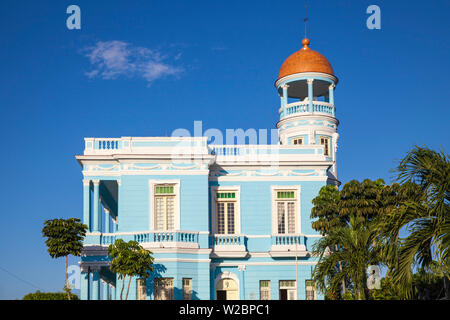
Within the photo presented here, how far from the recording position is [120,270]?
947 inches

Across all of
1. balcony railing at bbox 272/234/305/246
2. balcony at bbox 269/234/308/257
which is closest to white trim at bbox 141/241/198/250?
balcony at bbox 269/234/308/257

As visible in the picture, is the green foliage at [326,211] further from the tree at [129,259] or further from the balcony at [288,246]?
the tree at [129,259]

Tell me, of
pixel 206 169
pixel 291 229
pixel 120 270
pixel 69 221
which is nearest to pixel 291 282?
pixel 291 229

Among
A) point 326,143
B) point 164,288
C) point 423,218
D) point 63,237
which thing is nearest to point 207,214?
point 164,288

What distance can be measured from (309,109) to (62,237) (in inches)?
620

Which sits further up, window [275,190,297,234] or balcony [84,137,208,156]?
balcony [84,137,208,156]

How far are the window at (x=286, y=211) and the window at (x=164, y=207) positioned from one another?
510cm

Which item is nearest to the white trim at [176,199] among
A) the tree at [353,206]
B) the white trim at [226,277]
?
the white trim at [226,277]

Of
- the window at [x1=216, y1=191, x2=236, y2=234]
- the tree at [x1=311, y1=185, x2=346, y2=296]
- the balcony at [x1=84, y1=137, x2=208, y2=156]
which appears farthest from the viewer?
the window at [x1=216, y1=191, x2=236, y2=234]

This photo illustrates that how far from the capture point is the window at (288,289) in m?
28.2

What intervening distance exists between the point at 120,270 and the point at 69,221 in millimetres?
3184

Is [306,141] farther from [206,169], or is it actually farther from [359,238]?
[359,238]

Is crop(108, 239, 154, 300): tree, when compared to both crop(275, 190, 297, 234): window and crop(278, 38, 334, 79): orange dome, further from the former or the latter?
crop(278, 38, 334, 79): orange dome

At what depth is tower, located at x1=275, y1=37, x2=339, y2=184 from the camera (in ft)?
111
